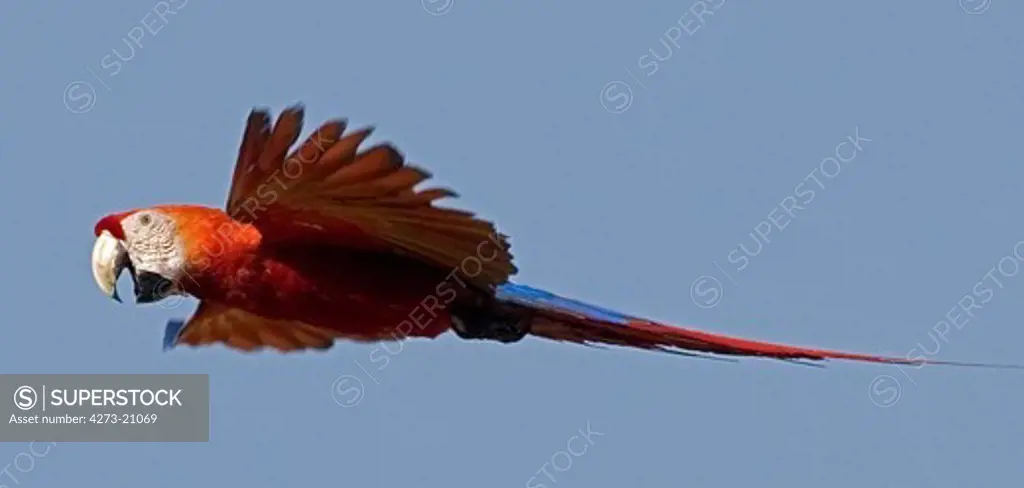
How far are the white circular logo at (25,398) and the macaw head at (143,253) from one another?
1.28 m

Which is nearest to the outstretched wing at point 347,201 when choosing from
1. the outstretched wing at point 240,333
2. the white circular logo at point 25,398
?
the outstretched wing at point 240,333

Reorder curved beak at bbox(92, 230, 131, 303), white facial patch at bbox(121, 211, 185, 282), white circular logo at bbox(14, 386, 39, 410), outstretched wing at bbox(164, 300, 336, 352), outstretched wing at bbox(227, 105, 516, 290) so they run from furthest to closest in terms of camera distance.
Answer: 1. white circular logo at bbox(14, 386, 39, 410)
2. outstretched wing at bbox(164, 300, 336, 352)
3. curved beak at bbox(92, 230, 131, 303)
4. white facial patch at bbox(121, 211, 185, 282)
5. outstretched wing at bbox(227, 105, 516, 290)

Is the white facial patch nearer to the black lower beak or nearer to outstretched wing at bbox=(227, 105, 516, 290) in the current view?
the black lower beak

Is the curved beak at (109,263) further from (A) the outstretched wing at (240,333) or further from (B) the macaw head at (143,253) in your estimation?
(A) the outstretched wing at (240,333)

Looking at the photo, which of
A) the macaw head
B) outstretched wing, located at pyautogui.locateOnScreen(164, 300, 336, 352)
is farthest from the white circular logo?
the macaw head

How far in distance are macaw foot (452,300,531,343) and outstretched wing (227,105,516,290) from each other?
0.17 metres

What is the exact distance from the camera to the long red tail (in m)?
5.85

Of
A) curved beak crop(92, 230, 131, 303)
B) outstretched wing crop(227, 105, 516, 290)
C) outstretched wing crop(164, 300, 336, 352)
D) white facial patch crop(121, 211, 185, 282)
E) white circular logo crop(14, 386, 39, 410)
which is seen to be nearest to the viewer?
outstretched wing crop(227, 105, 516, 290)

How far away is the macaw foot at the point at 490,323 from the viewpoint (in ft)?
20.3

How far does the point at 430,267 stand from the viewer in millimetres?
5988

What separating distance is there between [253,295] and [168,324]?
1084mm

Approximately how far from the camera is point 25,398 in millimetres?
7301

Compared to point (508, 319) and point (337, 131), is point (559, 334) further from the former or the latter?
point (337, 131)

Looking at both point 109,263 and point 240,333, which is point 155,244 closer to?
point 109,263
